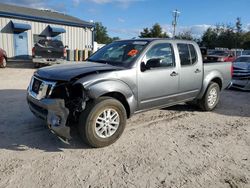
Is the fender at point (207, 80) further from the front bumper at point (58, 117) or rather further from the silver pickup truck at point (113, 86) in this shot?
the front bumper at point (58, 117)

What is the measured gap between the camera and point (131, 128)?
5.30m

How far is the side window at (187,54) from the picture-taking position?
18.9 feet

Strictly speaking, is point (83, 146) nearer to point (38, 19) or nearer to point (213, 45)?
point (38, 19)

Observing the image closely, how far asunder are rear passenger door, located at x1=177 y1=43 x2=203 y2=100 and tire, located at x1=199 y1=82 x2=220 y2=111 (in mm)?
424

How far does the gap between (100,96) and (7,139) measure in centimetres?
186

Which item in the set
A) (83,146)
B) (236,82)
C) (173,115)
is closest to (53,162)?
(83,146)

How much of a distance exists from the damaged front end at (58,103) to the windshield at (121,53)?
113 centimetres

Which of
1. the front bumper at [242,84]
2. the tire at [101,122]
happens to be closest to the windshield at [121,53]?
the tire at [101,122]

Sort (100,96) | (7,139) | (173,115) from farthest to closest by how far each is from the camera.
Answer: (173,115) < (7,139) < (100,96)

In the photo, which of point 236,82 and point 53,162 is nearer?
point 53,162

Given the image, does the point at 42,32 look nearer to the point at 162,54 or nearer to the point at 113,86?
Result: the point at 162,54

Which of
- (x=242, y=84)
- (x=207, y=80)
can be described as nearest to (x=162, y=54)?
(x=207, y=80)

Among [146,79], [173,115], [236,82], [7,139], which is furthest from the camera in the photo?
[236,82]

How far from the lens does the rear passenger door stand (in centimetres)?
573
